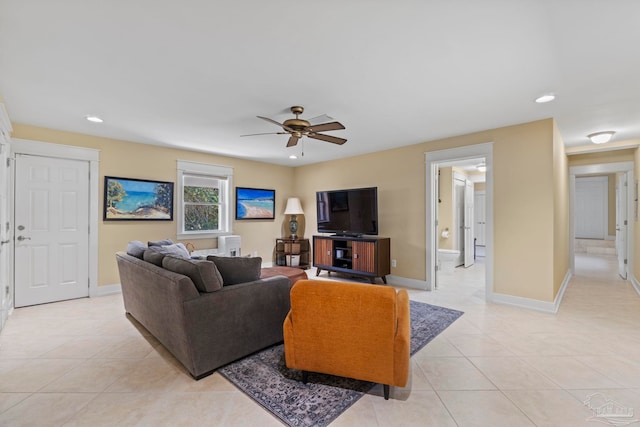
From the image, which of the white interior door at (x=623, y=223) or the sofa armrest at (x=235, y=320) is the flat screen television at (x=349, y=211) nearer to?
the sofa armrest at (x=235, y=320)

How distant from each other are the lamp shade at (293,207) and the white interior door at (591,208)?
28.3ft

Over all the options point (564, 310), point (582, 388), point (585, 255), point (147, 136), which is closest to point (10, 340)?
point (147, 136)

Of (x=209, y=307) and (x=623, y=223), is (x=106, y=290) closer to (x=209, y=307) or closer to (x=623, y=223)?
(x=209, y=307)

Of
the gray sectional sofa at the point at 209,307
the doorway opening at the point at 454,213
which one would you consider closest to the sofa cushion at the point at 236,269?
the gray sectional sofa at the point at 209,307

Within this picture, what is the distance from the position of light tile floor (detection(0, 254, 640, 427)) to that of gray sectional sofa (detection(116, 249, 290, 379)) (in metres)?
0.21

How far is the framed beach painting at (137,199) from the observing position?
14.1 feet

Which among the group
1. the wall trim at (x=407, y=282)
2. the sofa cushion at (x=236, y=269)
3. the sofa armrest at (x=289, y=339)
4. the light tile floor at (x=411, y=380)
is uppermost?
the sofa cushion at (x=236, y=269)

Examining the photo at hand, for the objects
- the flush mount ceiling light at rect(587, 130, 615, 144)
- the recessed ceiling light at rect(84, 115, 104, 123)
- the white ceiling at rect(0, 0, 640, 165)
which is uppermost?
the white ceiling at rect(0, 0, 640, 165)

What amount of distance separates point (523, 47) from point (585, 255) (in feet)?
29.4

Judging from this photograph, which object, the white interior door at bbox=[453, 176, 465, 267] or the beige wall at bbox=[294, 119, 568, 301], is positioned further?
the white interior door at bbox=[453, 176, 465, 267]

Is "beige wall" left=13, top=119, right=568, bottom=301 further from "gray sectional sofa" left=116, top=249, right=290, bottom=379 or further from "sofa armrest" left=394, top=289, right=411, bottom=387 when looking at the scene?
"sofa armrest" left=394, top=289, right=411, bottom=387

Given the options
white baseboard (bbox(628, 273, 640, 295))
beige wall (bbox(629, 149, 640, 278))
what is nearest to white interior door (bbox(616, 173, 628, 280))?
white baseboard (bbox(628, 273, 640, 295))

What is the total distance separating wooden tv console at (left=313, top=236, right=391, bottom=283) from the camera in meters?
4.76
